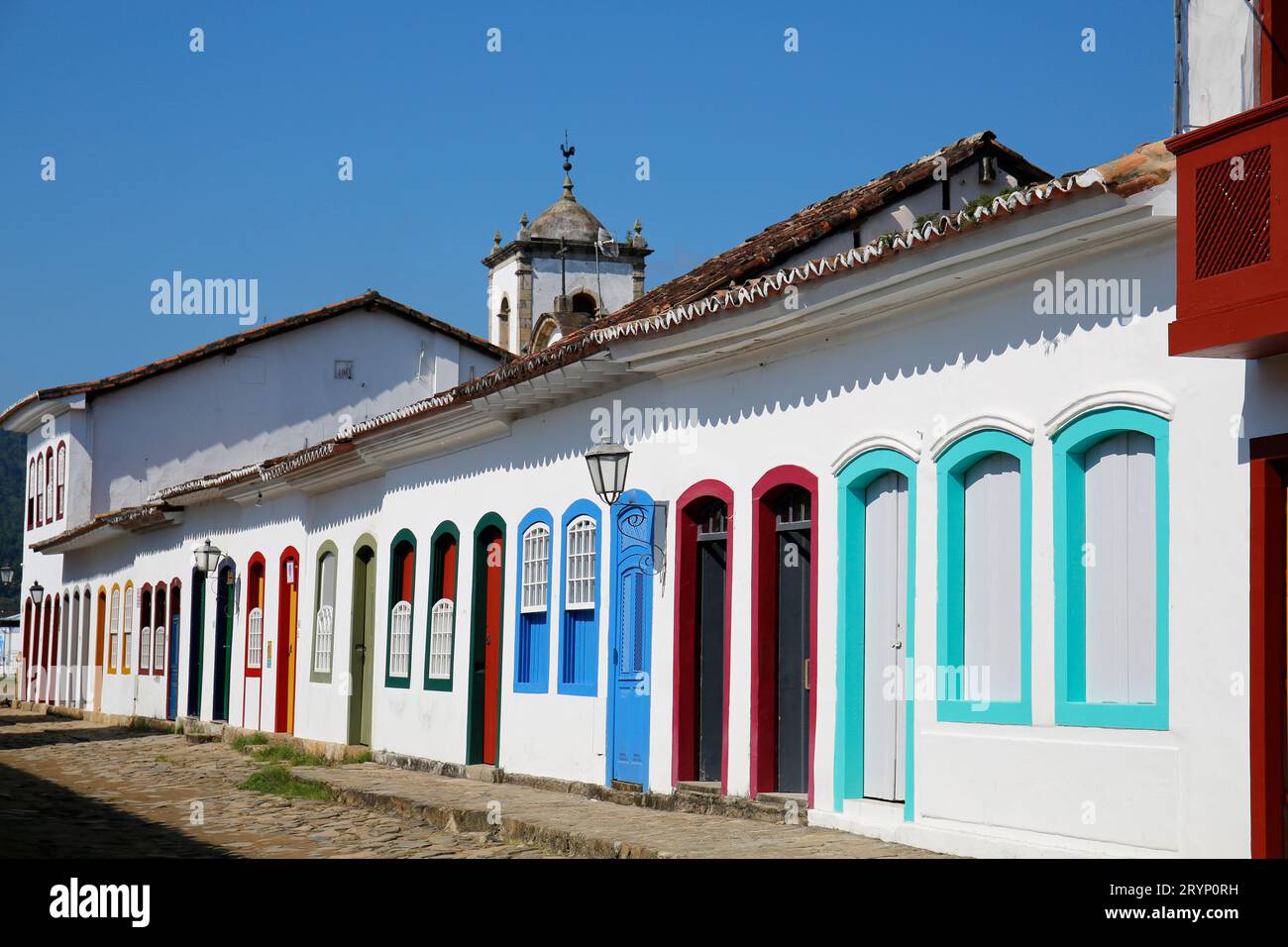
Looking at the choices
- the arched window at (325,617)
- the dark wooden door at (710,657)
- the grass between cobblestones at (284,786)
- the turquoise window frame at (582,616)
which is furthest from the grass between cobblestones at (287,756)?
the dark wooden door at (710,657)

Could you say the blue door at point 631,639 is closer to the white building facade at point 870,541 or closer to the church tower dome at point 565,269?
the white building facade at point 870,541

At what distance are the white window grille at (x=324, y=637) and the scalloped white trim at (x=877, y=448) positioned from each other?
1166cm

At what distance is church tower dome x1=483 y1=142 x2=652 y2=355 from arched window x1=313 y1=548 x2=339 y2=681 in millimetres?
32253

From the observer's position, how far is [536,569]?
51.8 feet

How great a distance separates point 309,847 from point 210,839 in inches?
39.4

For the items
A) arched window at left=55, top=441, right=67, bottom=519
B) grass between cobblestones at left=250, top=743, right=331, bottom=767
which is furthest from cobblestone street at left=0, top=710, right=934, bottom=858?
arched window at left=55, top=441, right=67, bottom=519

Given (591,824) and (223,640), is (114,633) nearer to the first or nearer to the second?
(223,640)

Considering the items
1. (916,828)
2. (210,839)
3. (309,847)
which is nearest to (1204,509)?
(916,828)

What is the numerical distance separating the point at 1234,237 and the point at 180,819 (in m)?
9.87

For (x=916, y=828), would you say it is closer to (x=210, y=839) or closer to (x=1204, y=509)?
(x=1204, y=509)

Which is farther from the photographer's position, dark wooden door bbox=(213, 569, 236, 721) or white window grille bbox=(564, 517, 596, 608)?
dark wooden door bbox=(213, 569, 236, 721)

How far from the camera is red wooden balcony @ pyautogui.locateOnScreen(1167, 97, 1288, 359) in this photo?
24.5ft

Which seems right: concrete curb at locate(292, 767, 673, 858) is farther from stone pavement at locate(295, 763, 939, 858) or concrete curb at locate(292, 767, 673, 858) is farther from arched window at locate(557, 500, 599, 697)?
arched window at locate(557, 500, 599, 697)
